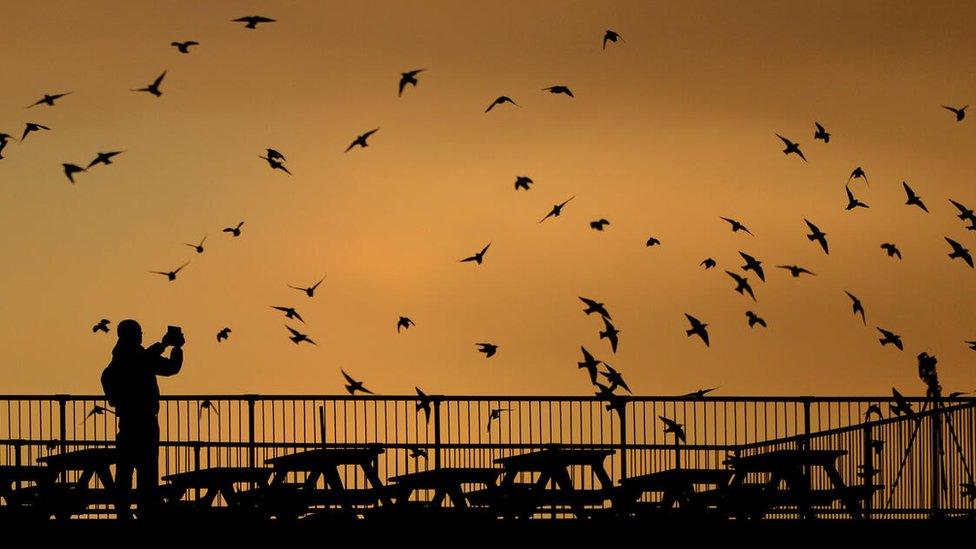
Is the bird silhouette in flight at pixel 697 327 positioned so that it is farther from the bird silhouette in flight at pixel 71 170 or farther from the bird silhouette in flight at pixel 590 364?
the bird silhouette in flight at pixel 71 170

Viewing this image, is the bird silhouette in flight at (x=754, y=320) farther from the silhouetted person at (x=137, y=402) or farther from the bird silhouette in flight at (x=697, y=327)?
the silhouetted person at (x=137, y=402)

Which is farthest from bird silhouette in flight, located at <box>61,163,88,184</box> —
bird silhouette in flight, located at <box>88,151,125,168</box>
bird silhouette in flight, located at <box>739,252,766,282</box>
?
bird silhouette in flight, located at <box>739,252,766,282</box>

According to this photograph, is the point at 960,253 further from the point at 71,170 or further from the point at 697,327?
the point at 71,170

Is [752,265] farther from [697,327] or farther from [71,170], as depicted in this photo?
[71,170]

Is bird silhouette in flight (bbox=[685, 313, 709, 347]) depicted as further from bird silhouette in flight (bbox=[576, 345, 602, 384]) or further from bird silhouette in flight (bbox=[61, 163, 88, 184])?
bird silhouette in flight (bbox=[61, 163, 88, 184])

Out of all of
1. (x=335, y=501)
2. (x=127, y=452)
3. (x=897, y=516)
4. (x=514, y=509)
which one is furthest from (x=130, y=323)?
(x=897, y=516)

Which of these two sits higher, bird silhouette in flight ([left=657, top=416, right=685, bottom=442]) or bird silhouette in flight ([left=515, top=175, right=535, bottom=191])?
bird silhouette in flight ([left=515, top=175, right=535, bottom=191])

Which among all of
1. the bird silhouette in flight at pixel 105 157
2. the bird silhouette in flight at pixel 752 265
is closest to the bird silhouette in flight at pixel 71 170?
the bird silhouette in flight at pixel 105 157

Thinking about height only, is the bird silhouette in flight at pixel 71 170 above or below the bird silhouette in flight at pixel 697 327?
above

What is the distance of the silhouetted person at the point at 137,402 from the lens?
19062 millimetres

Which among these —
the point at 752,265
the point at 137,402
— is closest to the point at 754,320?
the point at 752,265

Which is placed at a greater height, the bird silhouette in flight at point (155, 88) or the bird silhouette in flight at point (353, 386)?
the bird silhouette in flight at point (155, 88)

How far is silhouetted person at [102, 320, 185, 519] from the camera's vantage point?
750 inches

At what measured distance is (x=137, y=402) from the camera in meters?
19.2
